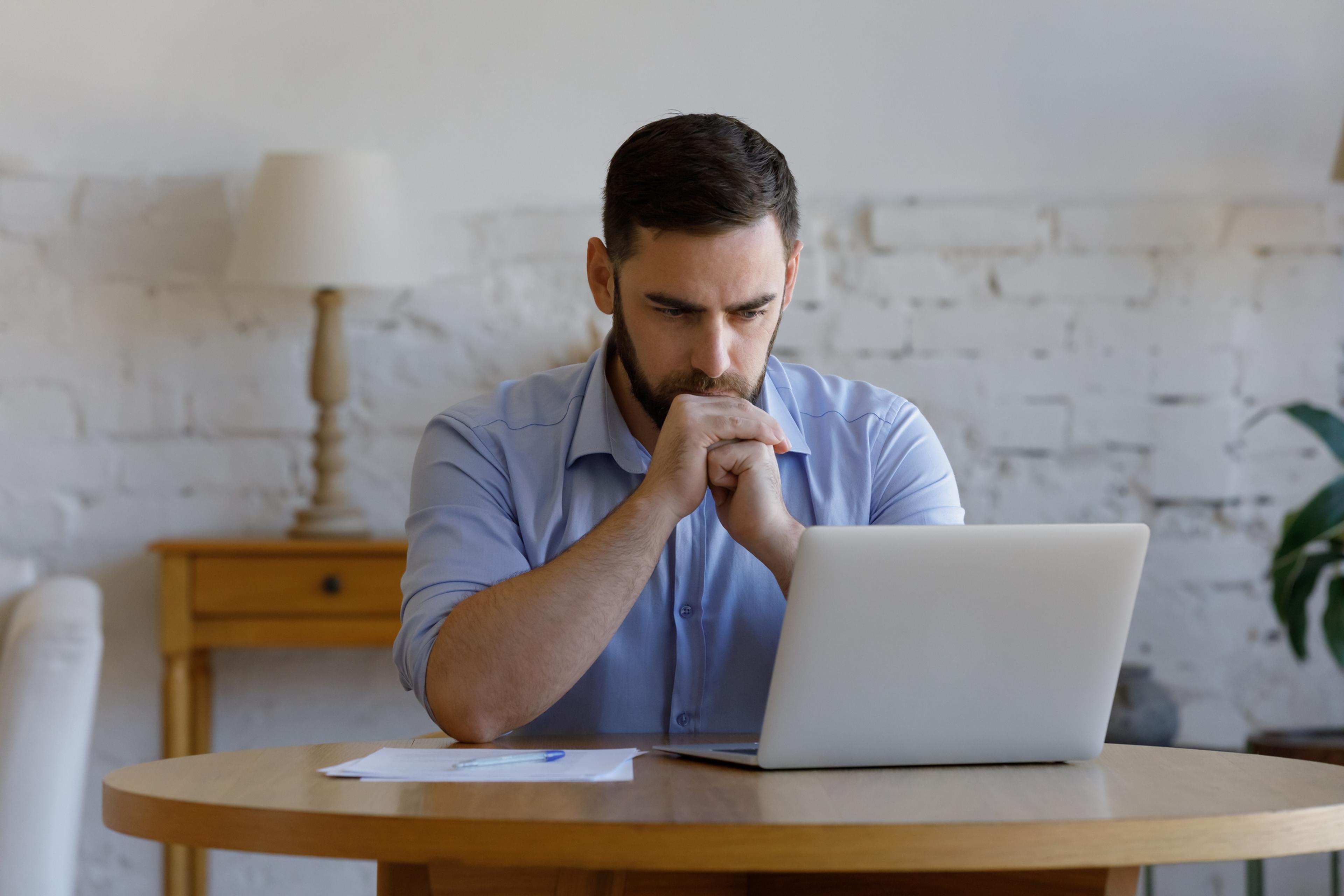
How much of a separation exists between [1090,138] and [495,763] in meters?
1.98

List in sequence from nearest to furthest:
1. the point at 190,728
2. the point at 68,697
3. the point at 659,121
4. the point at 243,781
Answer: the point at 243,781 → the point at 659,121 → the point at 68,697 → the point at 190,728

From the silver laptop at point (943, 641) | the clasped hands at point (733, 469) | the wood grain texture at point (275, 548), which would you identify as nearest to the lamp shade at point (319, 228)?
the wood grain texture at point (275, 548)

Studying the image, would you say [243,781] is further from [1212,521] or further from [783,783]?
[1212,521]

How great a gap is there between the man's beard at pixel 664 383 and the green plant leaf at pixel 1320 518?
115cm

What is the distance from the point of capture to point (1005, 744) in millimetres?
963

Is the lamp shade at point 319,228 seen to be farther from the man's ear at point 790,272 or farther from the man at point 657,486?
the man's ear at point 790,272

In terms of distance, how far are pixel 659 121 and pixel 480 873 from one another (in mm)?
792

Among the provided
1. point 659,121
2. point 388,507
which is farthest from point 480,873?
point 388,507

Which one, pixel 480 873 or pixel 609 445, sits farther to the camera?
pixel 609 445

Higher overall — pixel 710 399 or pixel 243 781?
pixel 710 399

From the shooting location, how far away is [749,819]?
75 cm

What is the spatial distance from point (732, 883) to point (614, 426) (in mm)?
546

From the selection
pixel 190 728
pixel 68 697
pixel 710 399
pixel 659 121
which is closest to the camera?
pixel 710 399

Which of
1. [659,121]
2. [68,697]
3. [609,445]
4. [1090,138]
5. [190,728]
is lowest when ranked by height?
[190,728]
